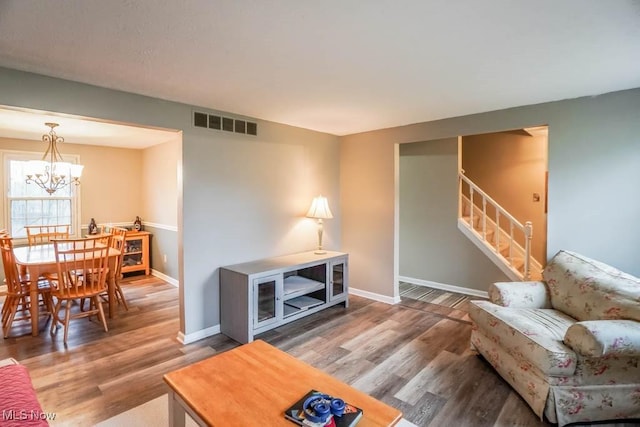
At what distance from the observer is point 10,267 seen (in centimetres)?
324

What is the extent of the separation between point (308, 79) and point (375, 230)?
2481 mm

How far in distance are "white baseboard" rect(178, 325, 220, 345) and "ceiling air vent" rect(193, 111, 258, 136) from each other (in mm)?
2075

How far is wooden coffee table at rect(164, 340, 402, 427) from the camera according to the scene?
1.37 metres

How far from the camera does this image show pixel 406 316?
378 cm

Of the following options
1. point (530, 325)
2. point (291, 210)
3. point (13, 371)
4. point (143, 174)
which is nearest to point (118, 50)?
point (13, 371)

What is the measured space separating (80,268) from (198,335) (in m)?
1.42

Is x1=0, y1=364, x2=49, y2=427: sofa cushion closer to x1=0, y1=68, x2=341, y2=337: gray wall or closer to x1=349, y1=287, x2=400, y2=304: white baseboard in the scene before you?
x1=0, y1=68, x2=341, y2=337: gray wall

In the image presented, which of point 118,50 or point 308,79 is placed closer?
point 118,50

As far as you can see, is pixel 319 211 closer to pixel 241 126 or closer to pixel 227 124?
pixel 241 126

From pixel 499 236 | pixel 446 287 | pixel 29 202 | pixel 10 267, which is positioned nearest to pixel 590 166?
pixel 499 236

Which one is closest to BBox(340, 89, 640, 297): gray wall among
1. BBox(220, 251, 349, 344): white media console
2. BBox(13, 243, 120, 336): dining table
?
BBox(220, 251, 349, 344): white media console

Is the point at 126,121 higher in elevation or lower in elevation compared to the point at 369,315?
higher

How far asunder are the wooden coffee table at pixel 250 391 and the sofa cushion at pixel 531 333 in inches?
48.0

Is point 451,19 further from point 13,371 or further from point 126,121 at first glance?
point 13,371
